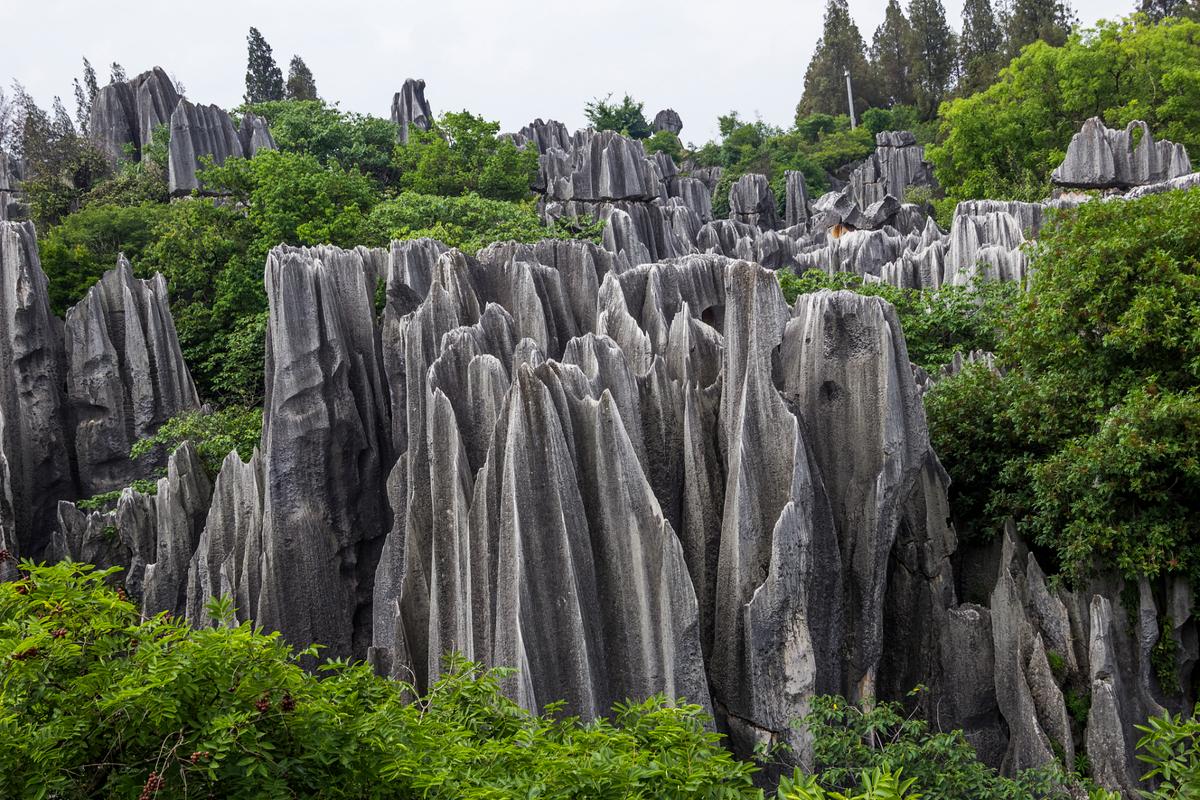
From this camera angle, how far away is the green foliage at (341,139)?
38.9 m

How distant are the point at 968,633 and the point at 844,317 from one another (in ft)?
13.4

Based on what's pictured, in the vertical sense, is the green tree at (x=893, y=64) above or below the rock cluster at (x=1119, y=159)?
above

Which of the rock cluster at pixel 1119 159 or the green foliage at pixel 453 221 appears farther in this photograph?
the rock cluster at pixel 1119 159

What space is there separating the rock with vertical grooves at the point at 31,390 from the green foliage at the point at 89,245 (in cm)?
325

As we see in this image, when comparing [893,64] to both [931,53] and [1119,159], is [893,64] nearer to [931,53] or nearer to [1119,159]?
[931,53]

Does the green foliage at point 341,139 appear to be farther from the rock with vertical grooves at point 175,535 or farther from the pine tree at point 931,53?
the pine tree at point 931,53

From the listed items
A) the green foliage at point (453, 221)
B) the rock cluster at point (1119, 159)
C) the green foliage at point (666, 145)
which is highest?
the green foliage at point (666, 145)

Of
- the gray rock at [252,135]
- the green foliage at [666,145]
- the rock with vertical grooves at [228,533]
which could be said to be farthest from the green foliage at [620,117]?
the rock with vertical grooves at [228,533]

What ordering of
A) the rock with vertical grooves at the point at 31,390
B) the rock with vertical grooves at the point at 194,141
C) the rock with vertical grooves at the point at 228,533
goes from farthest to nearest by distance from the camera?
1. the rock with vertical grooves at the point at 194,141
2. the rock with vertical grooves at the point at 31,390
3. the rock with vertical grooves at the point at 228,533

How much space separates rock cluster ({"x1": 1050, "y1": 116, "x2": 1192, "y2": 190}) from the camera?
3528cm

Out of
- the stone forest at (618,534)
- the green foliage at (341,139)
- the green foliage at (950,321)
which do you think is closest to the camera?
the stone forest at (618,534)

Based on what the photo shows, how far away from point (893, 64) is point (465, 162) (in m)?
49.7

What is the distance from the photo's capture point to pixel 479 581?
9.95m

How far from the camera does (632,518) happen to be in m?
9.85
